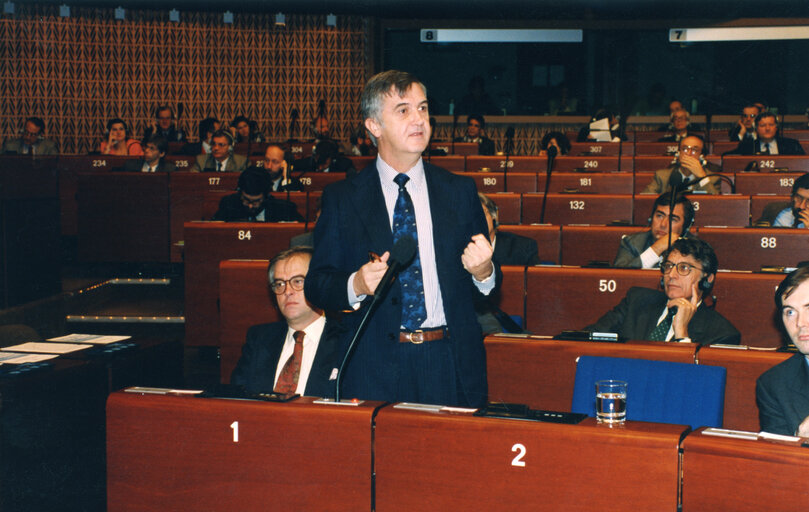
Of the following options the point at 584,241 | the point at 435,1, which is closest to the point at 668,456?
the point at 584,241

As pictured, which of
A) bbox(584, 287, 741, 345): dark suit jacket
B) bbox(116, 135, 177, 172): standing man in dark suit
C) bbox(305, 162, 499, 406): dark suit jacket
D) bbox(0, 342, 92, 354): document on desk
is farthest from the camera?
bbox(116, 135, 177, 172): standing man in dark suit

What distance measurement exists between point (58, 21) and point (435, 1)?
5.34 m

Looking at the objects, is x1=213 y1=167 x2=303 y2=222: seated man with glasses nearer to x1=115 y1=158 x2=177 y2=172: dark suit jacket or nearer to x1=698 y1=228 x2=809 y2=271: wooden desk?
x1=115 y1=158 x2=177 y2=172: dark suit jacket

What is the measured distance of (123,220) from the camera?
7762 mm

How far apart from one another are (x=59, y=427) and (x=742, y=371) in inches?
79.6

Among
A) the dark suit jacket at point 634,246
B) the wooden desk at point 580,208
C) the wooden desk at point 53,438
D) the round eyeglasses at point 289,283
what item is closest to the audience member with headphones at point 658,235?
the dark suit jacket at point 634,246

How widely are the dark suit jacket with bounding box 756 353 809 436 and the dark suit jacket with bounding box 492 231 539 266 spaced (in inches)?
96.4

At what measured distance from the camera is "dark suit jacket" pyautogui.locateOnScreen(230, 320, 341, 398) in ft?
8.49

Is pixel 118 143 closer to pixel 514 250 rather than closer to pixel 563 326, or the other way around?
pixel 514 250

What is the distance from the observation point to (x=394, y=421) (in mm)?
1591

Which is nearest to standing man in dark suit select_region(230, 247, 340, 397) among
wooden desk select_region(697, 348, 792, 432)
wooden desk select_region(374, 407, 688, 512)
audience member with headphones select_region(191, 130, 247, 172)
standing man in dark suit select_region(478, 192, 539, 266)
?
wooden desk select_region(374, 407, 688, 512)

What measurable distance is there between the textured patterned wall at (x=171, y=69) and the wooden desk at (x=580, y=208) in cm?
716

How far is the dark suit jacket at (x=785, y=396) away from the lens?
2215mm

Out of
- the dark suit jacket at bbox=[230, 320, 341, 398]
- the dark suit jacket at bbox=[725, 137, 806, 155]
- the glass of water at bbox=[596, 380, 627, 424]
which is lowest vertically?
the dark suit jacket at bbox=[230, 320, 341, 398]
